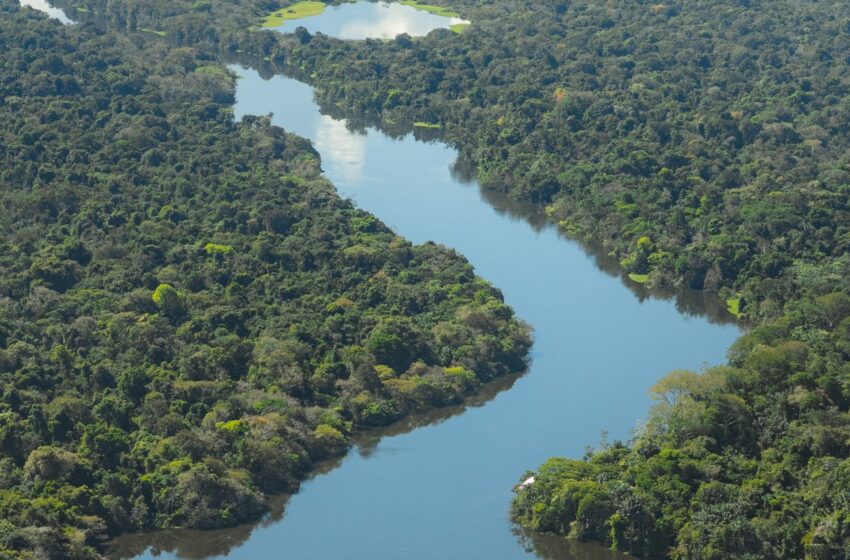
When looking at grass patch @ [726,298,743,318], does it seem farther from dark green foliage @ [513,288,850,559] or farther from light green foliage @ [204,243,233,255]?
light green foliage @ [204,243,233,255]

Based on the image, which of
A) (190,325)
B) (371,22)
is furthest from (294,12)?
(190,325)

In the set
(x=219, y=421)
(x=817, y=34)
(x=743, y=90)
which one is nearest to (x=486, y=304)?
(x=219, y=421)

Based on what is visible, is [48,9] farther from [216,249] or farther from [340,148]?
[216,249]

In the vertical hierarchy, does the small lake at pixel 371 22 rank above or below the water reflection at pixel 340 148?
above

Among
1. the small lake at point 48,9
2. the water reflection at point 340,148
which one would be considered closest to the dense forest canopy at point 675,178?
the small lake at point 48,9

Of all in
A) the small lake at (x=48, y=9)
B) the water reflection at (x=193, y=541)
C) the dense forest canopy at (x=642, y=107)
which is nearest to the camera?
the water reflection at (x=193, y=541)

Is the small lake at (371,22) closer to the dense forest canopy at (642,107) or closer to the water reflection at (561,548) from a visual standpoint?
the dense forest canopy at (642,107)

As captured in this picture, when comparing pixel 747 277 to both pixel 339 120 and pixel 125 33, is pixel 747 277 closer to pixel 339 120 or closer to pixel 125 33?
pixel 339 120

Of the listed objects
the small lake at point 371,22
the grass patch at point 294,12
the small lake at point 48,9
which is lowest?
the small lake at point 48,9
